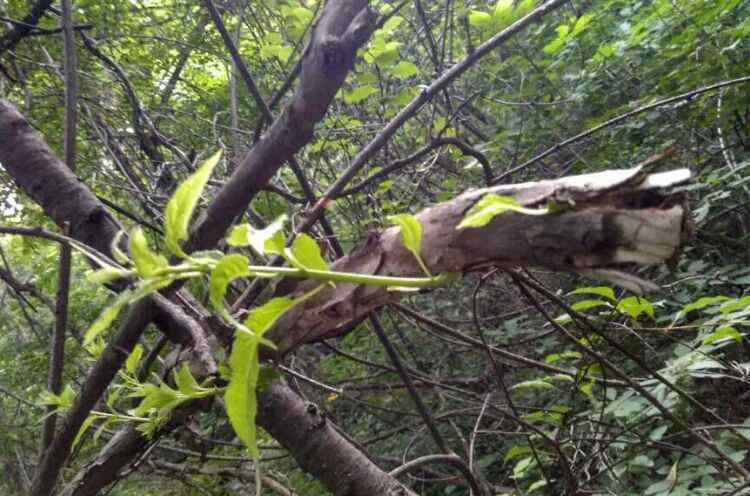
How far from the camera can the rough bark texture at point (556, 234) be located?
0.33m

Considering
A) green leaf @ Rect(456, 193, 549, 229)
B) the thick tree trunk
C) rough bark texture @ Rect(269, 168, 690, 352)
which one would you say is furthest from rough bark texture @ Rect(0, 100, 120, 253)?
green leaf @ Rect(456, 193, 549, 229)

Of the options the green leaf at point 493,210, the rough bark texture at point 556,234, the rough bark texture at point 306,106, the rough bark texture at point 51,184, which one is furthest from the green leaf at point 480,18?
the green leaf at point 493,210

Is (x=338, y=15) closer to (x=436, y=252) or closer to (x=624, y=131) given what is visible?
(x=436, y=252)

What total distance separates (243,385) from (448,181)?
1659 millimetres

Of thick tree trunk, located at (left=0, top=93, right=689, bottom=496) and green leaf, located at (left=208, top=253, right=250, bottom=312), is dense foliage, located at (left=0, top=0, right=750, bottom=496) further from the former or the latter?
green leaf, located at (left=208, top=253, right=250, bottom=312)

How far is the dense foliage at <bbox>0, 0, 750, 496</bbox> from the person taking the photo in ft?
4.41

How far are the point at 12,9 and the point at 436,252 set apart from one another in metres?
1.90

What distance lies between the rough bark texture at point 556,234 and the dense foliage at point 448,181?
0.54 m

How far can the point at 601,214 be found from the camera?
0.34m

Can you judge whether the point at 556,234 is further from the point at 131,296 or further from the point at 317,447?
the point at 317,447

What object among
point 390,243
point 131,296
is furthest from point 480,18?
point 131,296

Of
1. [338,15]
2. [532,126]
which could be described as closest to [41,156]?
[338,15]

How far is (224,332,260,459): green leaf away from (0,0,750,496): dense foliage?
0.64 m

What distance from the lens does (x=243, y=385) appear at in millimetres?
379
